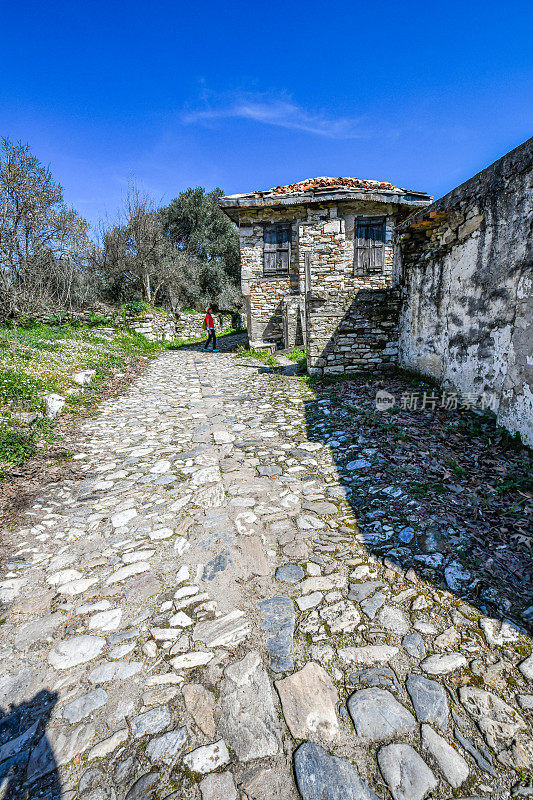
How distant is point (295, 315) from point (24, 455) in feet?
31.5

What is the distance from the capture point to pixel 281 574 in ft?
8.21

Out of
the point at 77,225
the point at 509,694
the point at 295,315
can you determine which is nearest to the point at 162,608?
the point at 509,694

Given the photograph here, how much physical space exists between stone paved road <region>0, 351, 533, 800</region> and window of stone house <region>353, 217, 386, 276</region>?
11.9 meters

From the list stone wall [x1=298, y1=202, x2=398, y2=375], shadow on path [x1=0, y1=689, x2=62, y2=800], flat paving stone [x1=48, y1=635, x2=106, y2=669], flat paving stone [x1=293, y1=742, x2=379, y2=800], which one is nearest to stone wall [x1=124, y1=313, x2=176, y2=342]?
stone wall [x1=298, y1=202, x2=398, y2=375]

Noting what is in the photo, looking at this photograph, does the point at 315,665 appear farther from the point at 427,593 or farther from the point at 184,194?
the point at 184,194

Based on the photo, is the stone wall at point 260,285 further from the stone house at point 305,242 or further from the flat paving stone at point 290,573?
the flat paving stone at point 290,573

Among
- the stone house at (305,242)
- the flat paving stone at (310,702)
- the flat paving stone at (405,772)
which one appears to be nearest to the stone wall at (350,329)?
the stone house at (305,242)

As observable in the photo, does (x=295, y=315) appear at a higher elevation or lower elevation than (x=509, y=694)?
higher

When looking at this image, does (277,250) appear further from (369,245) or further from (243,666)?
(243,666)

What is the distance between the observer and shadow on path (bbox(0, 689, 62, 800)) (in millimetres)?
1425

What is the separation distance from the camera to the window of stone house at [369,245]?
42.5 feet

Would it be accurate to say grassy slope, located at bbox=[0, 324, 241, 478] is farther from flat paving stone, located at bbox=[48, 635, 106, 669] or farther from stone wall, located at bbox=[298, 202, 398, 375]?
stone wall, located at bbox=[298, 202, 398, 375]

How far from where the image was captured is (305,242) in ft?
41.7

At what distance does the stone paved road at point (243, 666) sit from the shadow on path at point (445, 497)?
19 cm
